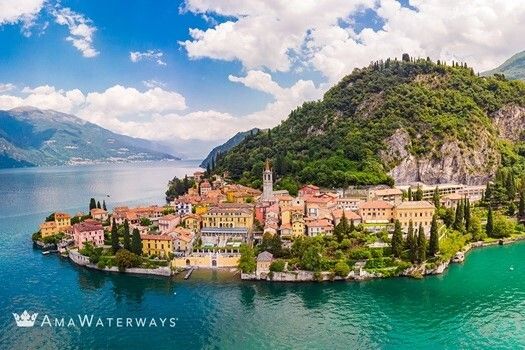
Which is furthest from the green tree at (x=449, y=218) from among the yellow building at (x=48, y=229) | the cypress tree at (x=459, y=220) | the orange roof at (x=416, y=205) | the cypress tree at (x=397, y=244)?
the yellow building at (x=48, y=229)

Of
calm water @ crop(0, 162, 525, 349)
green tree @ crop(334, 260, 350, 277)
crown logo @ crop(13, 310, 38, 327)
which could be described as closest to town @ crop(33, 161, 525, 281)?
green tree @ crop(334, 260, 350, 277)

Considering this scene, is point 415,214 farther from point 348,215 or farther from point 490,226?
point 490,226

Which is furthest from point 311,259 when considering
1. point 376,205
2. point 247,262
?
point 376,205

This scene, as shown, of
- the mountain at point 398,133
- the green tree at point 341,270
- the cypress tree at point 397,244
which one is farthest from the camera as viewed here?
the mountain at point 398,133

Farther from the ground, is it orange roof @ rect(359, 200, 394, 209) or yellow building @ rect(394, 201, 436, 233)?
orange roof @ rect(359, 200, 394, 209)

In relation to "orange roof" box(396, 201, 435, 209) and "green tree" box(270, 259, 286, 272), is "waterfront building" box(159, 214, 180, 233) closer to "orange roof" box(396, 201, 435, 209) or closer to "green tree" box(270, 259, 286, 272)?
"green tree" box(270, 259, 286, 272)

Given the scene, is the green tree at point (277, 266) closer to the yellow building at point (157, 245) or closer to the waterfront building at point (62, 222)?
the yellow building at point (157, 245)
